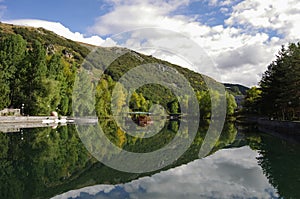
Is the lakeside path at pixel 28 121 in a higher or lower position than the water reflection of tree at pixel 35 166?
higher

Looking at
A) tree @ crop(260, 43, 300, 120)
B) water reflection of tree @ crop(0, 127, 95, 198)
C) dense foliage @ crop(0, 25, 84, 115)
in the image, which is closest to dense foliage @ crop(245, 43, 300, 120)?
tree @ crop(260, 43, 300, 120)

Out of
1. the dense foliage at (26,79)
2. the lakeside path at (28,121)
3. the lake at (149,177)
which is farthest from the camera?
the dense foliage at (26,79)

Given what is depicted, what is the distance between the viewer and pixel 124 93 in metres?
59.6

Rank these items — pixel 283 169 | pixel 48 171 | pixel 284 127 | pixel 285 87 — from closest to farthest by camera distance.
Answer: pixel 48 171
pixel 283 169
pixel 284 127
pixel 285 87

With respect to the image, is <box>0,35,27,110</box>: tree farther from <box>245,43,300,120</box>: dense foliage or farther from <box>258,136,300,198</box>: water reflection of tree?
<box>258,136,300,198</box>: water reflection of tree

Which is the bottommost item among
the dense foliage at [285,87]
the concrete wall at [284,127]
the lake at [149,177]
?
the lake at [149,177]

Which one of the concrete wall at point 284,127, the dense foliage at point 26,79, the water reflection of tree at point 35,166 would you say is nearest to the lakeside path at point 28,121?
the dense foliage at point 26,79

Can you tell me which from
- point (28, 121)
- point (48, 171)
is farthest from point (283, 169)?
point (28, 121)

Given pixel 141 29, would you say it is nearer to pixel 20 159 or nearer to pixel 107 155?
pixel 107 155

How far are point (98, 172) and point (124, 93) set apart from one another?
47646 mm

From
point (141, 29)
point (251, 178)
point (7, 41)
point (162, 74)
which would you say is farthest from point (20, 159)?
point (162, 74)

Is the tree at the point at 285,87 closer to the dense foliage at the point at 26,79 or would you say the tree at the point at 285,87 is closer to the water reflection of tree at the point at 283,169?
the water reflection of tree at the point at 283,169

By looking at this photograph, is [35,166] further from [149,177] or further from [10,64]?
[10,64]

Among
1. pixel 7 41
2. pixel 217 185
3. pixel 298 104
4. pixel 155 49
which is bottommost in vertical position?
pixel 217 185
